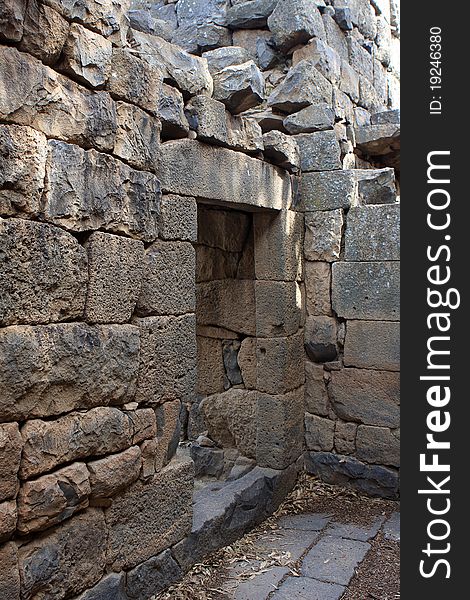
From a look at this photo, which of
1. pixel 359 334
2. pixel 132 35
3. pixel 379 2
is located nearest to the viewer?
pixel 132 35

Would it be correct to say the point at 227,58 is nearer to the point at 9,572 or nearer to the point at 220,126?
the point at 220,126

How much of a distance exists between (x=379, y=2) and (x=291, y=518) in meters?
5.29

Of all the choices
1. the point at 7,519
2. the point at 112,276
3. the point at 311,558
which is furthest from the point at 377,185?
the point at 7,519

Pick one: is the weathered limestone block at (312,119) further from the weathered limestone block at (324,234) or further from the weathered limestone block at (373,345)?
the weathered limestone block at (373,345)

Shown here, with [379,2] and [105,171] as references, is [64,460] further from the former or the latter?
[379,2]

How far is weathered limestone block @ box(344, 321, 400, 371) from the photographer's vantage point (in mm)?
4383

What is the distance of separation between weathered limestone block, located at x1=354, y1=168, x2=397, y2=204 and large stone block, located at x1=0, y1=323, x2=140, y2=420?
2.57 meters

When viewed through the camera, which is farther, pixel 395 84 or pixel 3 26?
pixel 395 84

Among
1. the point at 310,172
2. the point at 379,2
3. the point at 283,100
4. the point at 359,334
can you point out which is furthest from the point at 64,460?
the point at 379,2

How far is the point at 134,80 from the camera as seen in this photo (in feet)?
9.07

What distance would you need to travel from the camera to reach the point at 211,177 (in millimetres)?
3420

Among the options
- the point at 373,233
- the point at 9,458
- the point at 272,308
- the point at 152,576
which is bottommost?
the point at 152,576

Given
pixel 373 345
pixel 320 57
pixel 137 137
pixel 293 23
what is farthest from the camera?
pixel 320 57

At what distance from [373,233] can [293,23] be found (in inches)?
74.0
